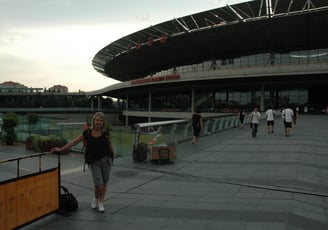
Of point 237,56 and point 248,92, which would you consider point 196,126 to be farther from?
point 237,56

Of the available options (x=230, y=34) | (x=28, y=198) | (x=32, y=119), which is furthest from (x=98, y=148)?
(x=230, y=34)

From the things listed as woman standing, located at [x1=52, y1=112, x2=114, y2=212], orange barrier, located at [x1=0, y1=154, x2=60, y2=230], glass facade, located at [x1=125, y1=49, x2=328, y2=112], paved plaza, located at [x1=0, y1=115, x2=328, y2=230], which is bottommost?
paved plaza, located at [x1=0, y1=115, x2=328, y2=230]

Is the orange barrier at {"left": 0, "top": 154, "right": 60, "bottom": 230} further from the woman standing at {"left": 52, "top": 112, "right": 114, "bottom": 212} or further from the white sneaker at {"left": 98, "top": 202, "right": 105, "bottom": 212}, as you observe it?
the white sneaker at {"left": 98, "top": 202, "right": 105, "bottom": 212}

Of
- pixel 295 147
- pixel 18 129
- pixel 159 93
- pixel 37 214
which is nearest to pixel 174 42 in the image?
pixel 159 93

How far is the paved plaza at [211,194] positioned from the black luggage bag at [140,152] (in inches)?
8.4

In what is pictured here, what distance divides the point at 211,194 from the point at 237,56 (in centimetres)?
5765

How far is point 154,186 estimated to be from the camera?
336 inches

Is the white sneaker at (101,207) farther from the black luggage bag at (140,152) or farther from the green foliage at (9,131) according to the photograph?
the green foliage at (9,131)

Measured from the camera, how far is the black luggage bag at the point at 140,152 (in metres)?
11.8

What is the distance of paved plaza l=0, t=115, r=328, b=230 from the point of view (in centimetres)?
578

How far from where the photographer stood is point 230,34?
5353 cm

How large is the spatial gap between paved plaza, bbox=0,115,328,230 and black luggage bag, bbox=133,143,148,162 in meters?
0.21

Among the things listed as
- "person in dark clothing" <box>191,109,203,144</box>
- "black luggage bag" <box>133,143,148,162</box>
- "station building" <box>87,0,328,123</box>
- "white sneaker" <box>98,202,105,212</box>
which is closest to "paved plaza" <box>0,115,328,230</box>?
"white sneaker" <box>98,202,105,212</box>

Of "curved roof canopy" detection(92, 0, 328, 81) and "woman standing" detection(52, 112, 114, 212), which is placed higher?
"curved roof canopy" detection(92, 0, 328, 81)
